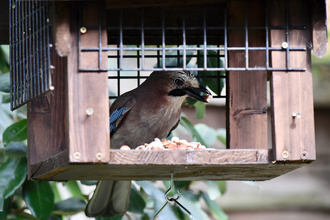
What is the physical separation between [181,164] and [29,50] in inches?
44.8

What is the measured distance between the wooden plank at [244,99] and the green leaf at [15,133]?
60.2 inches

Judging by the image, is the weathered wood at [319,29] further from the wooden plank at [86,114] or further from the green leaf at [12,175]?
the green leaf at [12,175]

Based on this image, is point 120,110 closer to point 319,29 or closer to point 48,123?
point 48,123

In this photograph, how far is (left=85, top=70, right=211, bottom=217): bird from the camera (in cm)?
364

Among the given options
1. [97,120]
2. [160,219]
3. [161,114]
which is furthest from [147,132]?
[97,120]

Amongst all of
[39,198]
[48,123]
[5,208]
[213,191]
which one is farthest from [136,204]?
[48,123]

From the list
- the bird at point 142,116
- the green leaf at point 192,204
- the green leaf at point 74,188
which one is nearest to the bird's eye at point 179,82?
the bird at point 142,116

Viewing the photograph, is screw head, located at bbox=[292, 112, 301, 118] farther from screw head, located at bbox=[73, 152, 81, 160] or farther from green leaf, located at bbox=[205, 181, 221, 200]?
green leaf, located at bbox=[205, 181, 221, 200]

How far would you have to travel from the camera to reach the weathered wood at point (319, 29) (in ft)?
8.90

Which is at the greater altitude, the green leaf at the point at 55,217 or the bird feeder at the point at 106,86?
the bird feeder at the point at 106,86

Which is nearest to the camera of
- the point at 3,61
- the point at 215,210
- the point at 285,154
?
the point at 285,154

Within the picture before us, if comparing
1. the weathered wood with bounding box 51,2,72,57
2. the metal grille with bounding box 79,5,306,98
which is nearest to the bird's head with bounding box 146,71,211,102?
the metal grille with bounding box 79,5,306,98

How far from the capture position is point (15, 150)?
3850 mm

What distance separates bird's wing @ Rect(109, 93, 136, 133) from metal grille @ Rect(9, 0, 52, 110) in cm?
72
